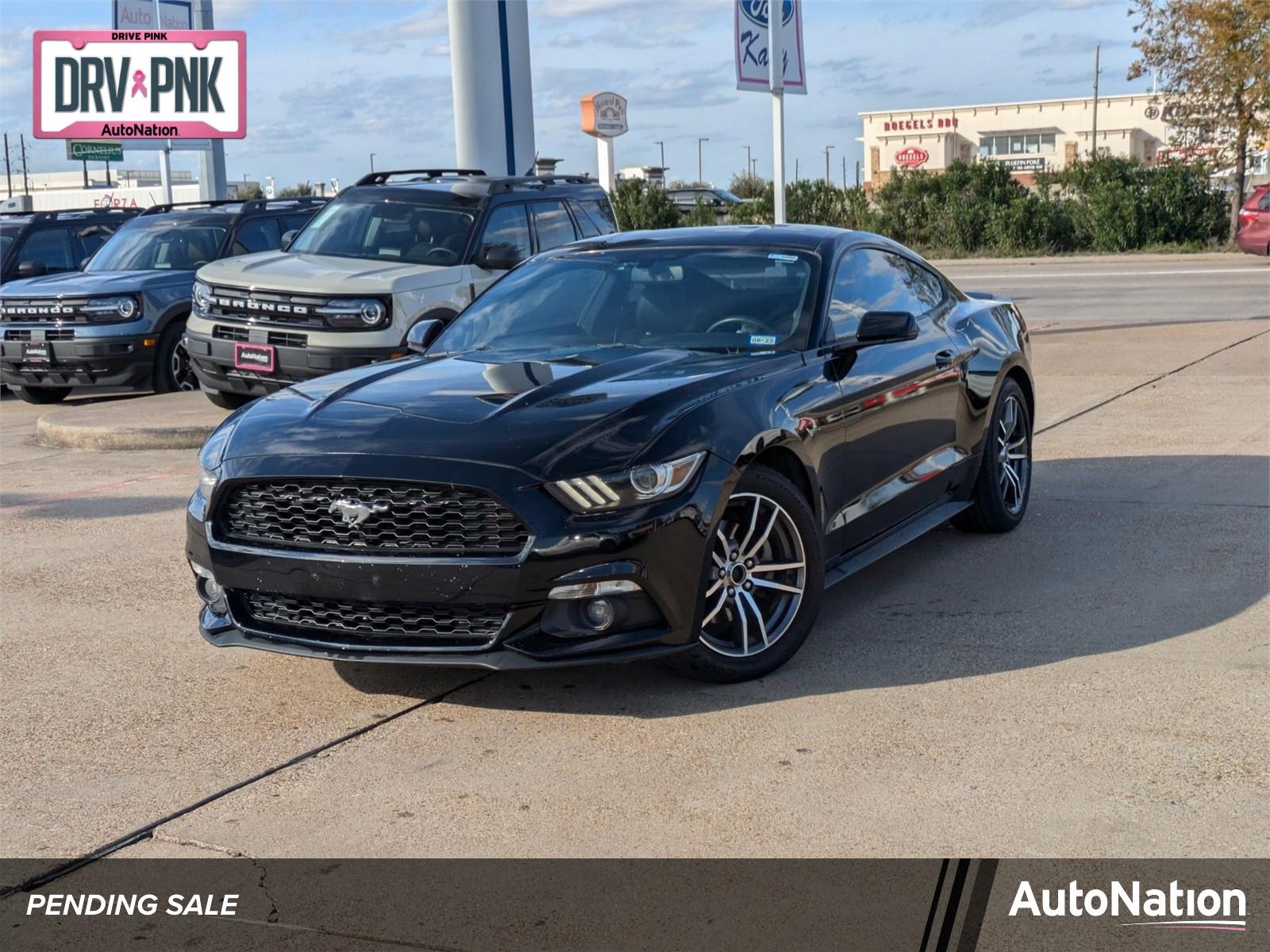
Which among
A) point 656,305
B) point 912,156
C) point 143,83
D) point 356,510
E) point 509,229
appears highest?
point 912,156

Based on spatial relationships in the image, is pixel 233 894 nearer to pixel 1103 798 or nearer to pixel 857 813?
pixel 857 813

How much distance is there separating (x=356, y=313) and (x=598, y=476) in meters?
7.04

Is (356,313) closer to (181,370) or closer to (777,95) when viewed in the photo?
(181,370)

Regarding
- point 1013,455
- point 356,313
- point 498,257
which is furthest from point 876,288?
point 356,313

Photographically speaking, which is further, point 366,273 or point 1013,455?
point 366,273

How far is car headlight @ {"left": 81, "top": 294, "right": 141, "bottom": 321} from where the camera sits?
1407 cm

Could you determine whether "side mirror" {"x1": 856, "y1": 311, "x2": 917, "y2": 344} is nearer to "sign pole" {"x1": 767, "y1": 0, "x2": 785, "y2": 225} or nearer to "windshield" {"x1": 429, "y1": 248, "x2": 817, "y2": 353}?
"windshield" {"x1": 429, "y1": 248, "x2": 817, "y2": 353}

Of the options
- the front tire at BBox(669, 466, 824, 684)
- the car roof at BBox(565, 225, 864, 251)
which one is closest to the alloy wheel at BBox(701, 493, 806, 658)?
the front tire at BBox(669, 466, 824, 684)

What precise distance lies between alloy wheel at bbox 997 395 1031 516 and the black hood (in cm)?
217

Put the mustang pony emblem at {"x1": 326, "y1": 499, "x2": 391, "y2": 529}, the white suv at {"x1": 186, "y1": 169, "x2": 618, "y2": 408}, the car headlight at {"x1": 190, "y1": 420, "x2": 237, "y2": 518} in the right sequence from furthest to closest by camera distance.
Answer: the white suv at {"x1": 186, "y1": 169, "x2": 618, "y2": 408} < the car headlight at {"x1": 190, "y1": 420, "x2": 237, "y2": 518} < the mustang pony emblem at {"x1": 326, "y1": 499, "x2": 391, "y2": 529}

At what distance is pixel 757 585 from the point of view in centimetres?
535

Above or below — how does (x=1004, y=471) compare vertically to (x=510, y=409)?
below

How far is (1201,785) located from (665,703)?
1712mm

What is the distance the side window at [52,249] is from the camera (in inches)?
676
